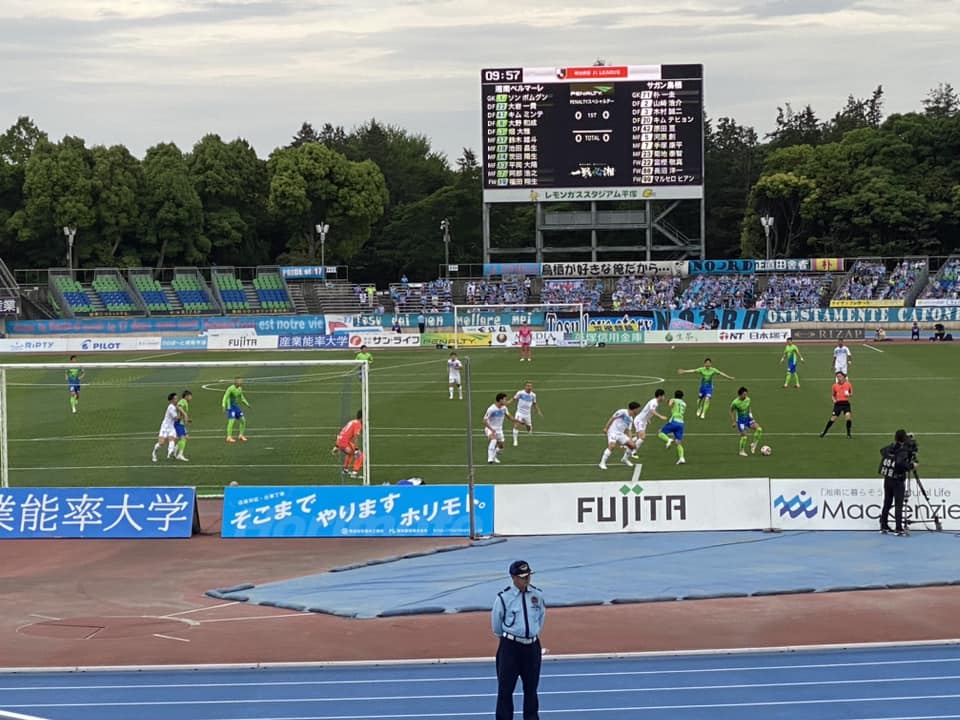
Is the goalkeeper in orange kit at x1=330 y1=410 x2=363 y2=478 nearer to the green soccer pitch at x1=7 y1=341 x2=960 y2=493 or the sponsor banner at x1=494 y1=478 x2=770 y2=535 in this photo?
the green soccer pitch at x1=7 y1=341 x2=960 y2=493

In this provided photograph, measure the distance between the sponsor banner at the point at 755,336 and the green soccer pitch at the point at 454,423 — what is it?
12290mm

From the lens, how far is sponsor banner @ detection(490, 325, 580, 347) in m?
72.5

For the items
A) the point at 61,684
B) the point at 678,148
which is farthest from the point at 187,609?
the point at 678,148

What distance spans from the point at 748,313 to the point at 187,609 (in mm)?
63330

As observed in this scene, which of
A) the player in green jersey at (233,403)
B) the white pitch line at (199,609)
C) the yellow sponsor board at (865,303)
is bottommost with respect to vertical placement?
the white pitch line at (199,609)

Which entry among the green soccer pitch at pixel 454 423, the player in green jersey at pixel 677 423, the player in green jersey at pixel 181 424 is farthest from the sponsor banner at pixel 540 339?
the player in green jersey at pixel 677 423

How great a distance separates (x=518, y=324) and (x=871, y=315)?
823 inches

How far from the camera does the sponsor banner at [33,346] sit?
233ft

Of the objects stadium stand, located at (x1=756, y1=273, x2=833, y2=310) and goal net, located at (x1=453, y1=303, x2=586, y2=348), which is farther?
stadium stand, located at (x1=756, y1=273, x2=833, y2=310)

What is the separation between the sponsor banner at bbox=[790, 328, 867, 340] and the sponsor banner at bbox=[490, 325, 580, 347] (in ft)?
42.0

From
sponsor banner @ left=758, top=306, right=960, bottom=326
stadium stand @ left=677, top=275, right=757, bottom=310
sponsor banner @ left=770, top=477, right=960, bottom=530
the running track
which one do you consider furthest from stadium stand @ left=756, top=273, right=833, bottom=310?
the running track

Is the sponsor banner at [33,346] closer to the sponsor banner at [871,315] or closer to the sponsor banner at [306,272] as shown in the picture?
the sponsor banner at [306,272]

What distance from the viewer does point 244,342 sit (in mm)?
72000

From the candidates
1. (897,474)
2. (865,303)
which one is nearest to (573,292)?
(865,303)
